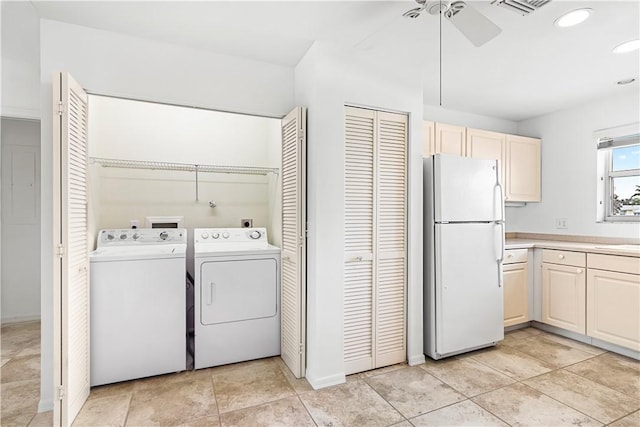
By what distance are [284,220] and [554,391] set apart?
2247 millimetres

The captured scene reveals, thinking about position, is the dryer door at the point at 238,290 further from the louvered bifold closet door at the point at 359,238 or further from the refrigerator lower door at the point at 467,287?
the refrigerator lower door at the point at 467,287

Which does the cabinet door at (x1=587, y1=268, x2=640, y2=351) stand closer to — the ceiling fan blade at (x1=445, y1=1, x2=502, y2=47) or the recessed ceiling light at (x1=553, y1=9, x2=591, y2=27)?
the recessed ceiling light at (x1=553, y1=9, x2=591, y2=27)

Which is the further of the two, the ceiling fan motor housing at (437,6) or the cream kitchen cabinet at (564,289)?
the cream kitchen cabinet at (564,289)

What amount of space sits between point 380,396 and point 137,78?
2.69 m

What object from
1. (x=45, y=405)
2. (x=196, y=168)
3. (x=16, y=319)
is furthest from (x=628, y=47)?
(x=16, y=319)

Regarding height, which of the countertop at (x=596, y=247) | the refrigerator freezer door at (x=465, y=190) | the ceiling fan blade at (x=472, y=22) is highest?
the ceiling fan blade at (x=472, y=22)

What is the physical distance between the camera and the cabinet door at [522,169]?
12.2 ft

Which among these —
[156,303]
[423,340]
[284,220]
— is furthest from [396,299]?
[156,303]

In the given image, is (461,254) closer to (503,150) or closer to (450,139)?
(450,139)

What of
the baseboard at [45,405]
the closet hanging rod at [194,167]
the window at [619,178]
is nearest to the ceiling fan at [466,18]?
the closet hanging rod at [194,167]

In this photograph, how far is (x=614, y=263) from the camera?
2756mm

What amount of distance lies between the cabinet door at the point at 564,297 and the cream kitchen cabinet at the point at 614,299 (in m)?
0.07

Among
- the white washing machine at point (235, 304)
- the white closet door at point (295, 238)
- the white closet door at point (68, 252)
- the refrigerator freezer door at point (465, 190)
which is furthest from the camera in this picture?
the refrigerator freezer door at point (465, 190)

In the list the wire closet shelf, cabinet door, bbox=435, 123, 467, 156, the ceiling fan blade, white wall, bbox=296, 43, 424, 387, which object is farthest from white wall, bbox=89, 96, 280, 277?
the ceiling fan blade
